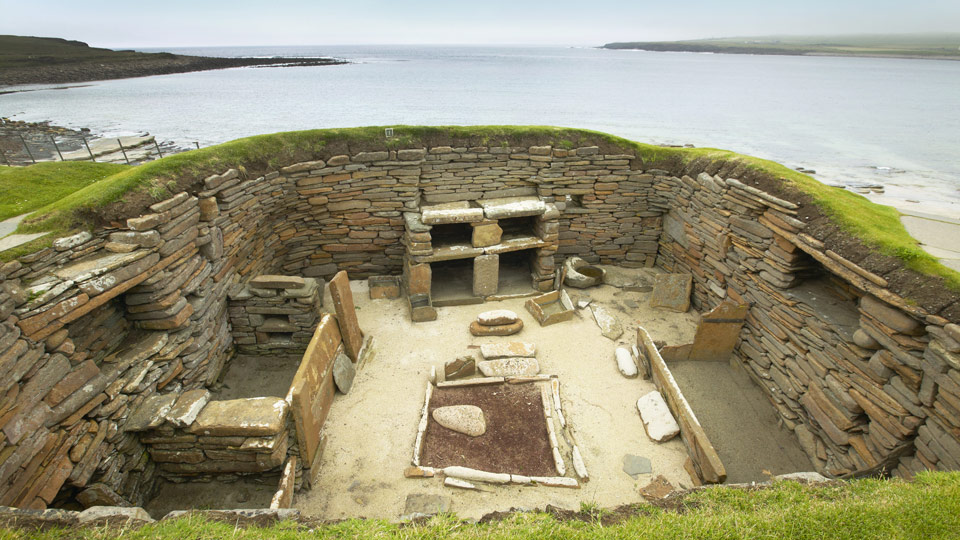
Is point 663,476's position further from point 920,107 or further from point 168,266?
point 920,107

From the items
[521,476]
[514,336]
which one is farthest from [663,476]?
[514,336]

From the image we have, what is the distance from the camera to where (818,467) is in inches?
229

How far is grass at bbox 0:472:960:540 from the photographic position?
10.3 feet

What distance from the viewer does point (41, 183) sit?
739 cm

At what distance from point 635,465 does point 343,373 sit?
14.4ft

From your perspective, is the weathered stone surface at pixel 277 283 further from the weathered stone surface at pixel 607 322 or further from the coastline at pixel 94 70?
the coastline at pixel 94 70

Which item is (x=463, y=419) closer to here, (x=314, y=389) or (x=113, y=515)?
(x=314, y=389)

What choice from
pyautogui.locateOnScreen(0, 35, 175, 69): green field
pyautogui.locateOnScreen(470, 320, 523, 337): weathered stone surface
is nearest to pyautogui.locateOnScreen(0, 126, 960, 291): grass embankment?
pyautogui.locateOnScreen(470, 320, 523, 337): weathered stone surface

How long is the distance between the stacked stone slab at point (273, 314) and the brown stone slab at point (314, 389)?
1.11 metres

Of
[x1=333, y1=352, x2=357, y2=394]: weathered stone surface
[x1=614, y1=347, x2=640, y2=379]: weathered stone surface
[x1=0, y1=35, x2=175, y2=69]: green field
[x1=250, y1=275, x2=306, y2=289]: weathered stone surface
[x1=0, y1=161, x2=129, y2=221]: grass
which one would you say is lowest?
[x1=614, y1=347, x2=640, y2=379]: weathered stone surface

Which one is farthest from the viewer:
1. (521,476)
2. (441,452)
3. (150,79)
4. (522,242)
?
(150,79)

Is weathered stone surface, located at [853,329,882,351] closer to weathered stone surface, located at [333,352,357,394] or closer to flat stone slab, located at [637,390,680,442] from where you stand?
flat stone slab, located at [637,390,680,442]

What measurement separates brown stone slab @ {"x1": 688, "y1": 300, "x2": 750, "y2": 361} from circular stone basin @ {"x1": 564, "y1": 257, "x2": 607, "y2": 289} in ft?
8.47

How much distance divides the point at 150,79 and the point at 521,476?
219 feet
